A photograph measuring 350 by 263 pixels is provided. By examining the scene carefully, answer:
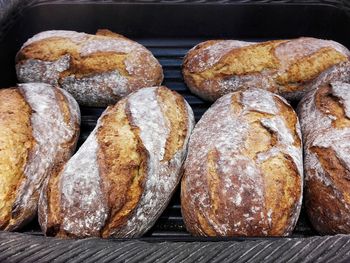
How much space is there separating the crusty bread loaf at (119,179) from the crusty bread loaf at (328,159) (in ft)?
1.45

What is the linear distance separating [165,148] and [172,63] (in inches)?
32.7

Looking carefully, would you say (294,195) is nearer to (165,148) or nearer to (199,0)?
(165,148)

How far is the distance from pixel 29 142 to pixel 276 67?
1043 mm

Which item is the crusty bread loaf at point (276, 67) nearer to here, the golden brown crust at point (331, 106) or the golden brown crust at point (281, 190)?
the golden brown crust at point (331, 106)

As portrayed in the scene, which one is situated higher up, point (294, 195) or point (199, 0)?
point (199, 0)

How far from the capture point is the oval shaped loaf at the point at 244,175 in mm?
1219

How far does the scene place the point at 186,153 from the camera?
1491 mm

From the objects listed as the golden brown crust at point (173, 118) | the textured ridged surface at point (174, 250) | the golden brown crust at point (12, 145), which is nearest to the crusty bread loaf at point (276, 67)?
the golden brown crust at point (173, 118)

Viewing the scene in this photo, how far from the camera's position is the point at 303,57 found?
5.83ft

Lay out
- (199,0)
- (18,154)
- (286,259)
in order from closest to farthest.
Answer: (286,259) < (18,154) < (199,0)

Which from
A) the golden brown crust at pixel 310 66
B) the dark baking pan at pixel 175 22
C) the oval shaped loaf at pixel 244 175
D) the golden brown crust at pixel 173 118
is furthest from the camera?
the dark baking pan at pixel 175 22

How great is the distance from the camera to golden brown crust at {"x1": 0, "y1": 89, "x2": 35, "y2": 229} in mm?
1313

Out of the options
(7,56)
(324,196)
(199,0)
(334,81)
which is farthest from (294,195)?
(7,56)

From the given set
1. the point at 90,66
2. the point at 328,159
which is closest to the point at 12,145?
the point at 90,66
